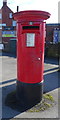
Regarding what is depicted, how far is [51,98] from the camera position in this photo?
5.31 m

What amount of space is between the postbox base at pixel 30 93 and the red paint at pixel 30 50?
0.48 feet

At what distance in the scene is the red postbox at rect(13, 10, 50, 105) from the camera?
4.44 meters

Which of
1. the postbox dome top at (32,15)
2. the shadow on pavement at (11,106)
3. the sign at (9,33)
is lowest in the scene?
the shadow on pavement at (11,106)

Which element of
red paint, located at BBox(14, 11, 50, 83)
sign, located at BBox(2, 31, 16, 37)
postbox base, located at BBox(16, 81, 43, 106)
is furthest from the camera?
sign, located at BBox(2, 31, 16, 37)

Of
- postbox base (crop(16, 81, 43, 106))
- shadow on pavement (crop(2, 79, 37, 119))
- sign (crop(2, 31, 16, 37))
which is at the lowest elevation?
shadow on pavement (crop(2, 79, 37, 119))

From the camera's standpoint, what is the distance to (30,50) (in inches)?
180

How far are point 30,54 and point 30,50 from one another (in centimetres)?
12

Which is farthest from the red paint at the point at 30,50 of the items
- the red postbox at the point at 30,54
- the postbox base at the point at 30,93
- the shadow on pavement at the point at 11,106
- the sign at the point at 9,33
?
the sign at the point at 9,33

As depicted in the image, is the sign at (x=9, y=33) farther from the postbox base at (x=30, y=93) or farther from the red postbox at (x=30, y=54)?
the postbox base at (x=30, y=93)

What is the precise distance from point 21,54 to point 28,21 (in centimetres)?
98

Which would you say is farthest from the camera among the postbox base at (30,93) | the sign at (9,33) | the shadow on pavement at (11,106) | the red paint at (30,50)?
the sign at (9,33)

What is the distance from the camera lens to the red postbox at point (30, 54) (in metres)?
4.44

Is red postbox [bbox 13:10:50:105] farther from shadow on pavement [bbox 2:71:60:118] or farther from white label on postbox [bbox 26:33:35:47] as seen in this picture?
shadow on pavement [bbox 2:71:60:118]

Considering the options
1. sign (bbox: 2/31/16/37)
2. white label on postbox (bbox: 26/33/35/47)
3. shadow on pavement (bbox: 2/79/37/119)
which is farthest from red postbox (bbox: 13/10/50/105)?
sign (bbox: 2/31/16/37)
